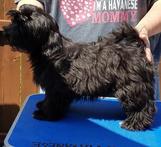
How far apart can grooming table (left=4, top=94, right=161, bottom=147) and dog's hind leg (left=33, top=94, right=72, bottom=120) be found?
0.10ft

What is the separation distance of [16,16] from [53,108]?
46 cm

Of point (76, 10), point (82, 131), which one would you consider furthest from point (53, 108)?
point (76, 10)

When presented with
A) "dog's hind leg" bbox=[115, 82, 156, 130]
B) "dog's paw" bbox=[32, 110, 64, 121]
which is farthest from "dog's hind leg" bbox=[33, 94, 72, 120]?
"dog's hind leg" bbox=[115, 82, 156, 130]

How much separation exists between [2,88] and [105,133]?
2.04 meters

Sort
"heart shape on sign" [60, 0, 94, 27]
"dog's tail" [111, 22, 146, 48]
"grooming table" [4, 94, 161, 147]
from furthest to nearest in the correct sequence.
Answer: "heart shape on sign" [60, 0, 94, 27] → "dog's tail" [111, 22, 146, 48] → "grooming table" [4, 94, 161, 147]

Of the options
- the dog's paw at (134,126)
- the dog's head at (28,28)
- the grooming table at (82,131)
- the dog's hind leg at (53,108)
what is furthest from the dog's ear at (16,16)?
the dog's paw at (134,126)

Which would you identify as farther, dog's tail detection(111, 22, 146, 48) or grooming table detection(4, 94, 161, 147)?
dog's tail detection(111, 22, 146, 48)

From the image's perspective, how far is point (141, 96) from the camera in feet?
6.70

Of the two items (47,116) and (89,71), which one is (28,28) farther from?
(47,116)

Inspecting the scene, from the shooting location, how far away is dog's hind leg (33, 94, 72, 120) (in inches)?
82.0

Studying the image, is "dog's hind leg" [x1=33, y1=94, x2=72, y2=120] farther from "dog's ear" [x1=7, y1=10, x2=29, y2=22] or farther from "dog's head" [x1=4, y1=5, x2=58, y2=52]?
"dog's ear" [x1=7, y1=10, x2=29, y2=22]

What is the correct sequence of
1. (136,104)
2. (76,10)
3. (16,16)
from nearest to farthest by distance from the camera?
(16,16), (136,104), (76,10)

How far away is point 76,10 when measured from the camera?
2.33 metres

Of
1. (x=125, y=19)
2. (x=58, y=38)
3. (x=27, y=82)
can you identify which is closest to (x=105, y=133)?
(x=58, y=38)
